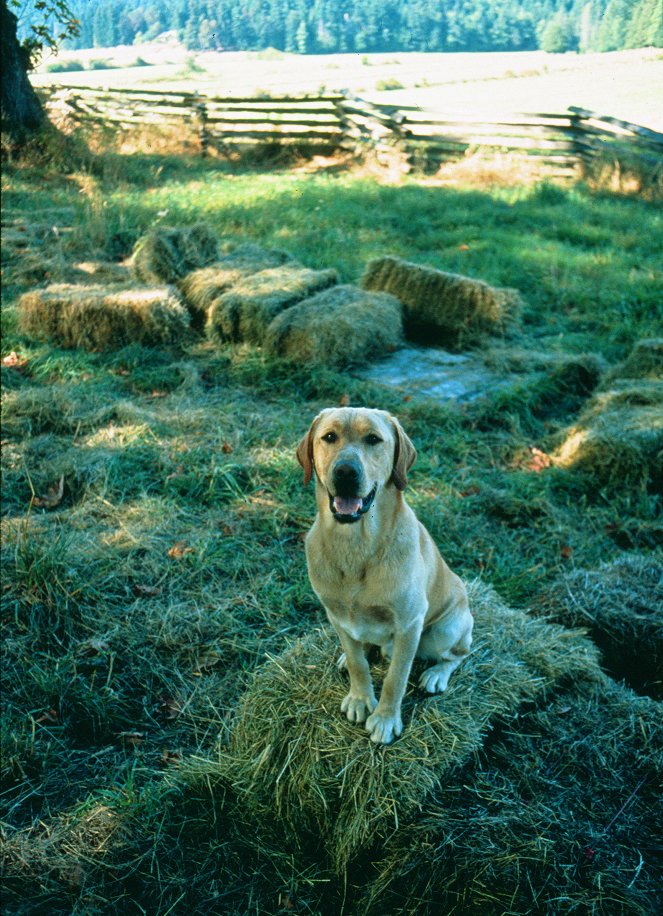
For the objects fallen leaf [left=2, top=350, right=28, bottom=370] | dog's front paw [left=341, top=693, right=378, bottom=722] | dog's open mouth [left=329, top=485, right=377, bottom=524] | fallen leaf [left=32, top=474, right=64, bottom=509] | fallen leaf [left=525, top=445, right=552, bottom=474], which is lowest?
fallen leaf [left=32, top=474, right=64, bottom=509]

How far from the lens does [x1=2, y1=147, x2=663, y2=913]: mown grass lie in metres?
3.18

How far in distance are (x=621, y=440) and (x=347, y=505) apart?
4029 millimetres

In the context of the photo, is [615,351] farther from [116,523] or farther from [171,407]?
[116,523]

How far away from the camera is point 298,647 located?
379 cm

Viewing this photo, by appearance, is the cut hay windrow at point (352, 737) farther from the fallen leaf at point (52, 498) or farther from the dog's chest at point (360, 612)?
the fallen leaf at point (52, 498)

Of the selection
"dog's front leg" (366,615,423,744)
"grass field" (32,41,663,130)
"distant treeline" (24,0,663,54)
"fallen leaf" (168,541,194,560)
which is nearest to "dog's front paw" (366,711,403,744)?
"dog's front leg" (366,615,423,744)

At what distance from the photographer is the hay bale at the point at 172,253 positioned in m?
9.91

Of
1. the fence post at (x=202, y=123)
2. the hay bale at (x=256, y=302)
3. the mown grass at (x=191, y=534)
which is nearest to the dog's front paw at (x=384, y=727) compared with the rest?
the mown grass at (x=191, y=534)

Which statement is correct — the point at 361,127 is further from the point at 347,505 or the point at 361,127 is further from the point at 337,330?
the point at 347,505

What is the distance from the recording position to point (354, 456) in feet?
8.84

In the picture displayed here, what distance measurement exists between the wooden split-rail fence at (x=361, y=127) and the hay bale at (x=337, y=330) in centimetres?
777

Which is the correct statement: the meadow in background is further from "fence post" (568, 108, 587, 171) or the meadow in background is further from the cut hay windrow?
"fence post" (568, 108, 587, 171)

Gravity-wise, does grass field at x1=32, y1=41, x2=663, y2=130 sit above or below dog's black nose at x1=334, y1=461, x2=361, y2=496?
above

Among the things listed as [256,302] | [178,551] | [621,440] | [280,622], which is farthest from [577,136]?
[280,622]
